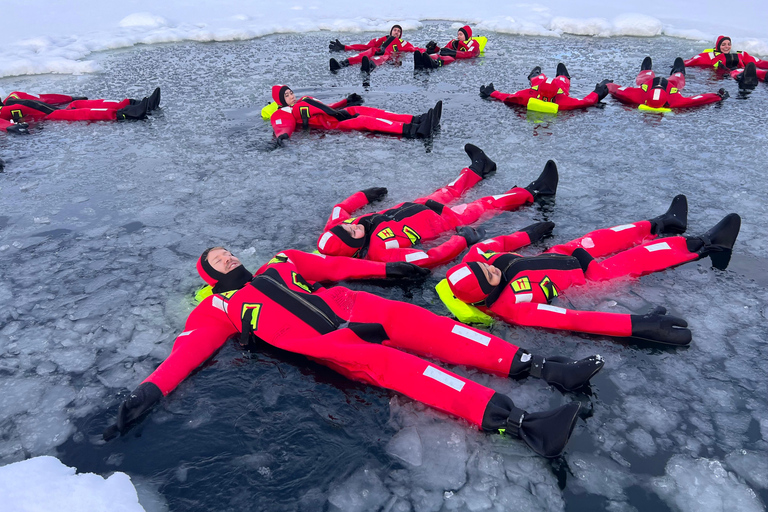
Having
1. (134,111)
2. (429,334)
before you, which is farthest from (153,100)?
(429,334)

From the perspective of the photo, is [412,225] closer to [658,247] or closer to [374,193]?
[374,193]

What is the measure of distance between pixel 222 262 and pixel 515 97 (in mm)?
6865

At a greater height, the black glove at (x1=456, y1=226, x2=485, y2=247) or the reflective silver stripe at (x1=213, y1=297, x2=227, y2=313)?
the black glove at (x1=456, y1=226, x2=485, y2=247)

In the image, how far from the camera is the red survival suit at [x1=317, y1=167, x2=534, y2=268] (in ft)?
16.2

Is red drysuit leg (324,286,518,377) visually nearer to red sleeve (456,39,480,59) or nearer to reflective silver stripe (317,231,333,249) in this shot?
reflective silver stripe (317,231,333,249)

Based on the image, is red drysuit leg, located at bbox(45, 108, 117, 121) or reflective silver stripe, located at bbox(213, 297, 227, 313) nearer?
reflective silver stripe, located at bbox(213, 297, 227, 313)

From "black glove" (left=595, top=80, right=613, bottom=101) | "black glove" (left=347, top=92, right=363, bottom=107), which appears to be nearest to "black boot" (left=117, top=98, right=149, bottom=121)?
"black glove" (left=347, top=92, right=363, bottom=107)

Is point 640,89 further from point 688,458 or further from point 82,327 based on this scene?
point 82,327

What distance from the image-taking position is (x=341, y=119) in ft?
28.2

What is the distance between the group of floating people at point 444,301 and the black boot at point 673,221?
1 cm

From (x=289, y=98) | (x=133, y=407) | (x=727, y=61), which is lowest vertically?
(x=133, y=407)

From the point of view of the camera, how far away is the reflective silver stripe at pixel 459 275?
4066 millimetres

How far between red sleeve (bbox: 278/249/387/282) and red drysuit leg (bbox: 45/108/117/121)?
21.7 feet

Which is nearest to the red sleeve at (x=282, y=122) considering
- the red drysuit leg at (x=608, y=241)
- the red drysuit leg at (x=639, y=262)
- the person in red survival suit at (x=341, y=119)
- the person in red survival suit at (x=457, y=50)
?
the person in red survival suit at (x=341, y=119)
